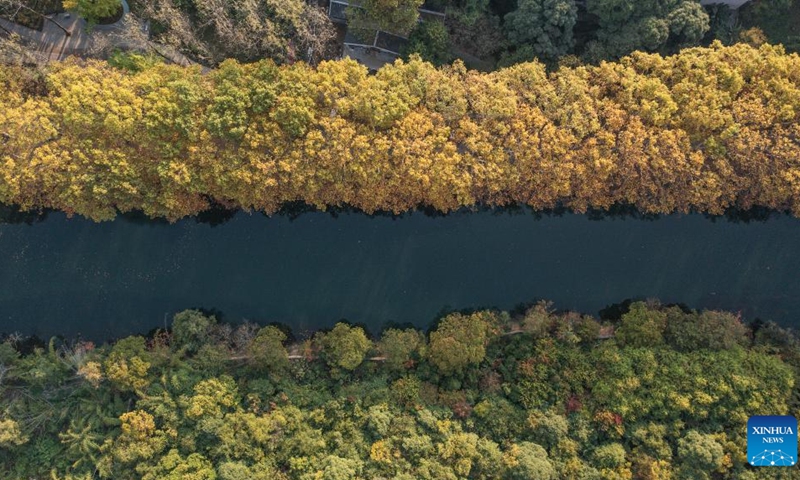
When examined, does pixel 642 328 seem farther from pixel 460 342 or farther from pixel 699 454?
pixel 460 342

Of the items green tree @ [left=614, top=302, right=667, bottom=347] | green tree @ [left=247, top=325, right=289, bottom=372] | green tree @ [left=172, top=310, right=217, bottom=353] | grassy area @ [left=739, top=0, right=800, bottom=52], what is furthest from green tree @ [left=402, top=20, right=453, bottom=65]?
green tree @ [left=172, top=310, right=217, bottom=353]

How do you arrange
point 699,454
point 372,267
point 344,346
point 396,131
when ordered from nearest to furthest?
1. point 699,454
2. point 396,131
3. point 344,346
4. point 372,267

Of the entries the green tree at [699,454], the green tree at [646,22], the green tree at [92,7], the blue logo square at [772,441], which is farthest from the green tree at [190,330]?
the blue logo square at [772,441]

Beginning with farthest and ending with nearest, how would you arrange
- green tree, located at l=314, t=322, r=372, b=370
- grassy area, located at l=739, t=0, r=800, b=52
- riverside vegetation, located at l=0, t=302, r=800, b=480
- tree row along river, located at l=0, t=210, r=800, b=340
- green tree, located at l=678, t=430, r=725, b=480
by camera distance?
1. tree row along river, located at l=0, t=210, r=800, b=340
2. grassy area, located at l=739, t=0, r=800, b=52
3. green tree, located at l=314, t=322, r=372, b=370
4. riverside vegetation, located at l=0, t=302, r=800, b=480
5. green tree, located at l=678, t=430, r=725, b=480

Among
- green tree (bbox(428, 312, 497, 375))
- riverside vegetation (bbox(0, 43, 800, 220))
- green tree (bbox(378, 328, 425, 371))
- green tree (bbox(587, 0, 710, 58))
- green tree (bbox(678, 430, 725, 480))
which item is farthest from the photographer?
green tree (bbox(378, 328, 425, 371))

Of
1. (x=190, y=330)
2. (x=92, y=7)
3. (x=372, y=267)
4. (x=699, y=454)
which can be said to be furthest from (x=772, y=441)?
(x=92, y=7)

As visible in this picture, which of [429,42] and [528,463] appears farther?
[429,42]

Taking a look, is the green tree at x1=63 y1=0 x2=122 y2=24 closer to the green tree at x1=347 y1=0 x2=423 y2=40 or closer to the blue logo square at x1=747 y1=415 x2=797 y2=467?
the green tree at x1=347 y1=0 x2=423 y2=40

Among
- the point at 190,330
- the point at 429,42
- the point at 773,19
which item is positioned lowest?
the point at 190,330
